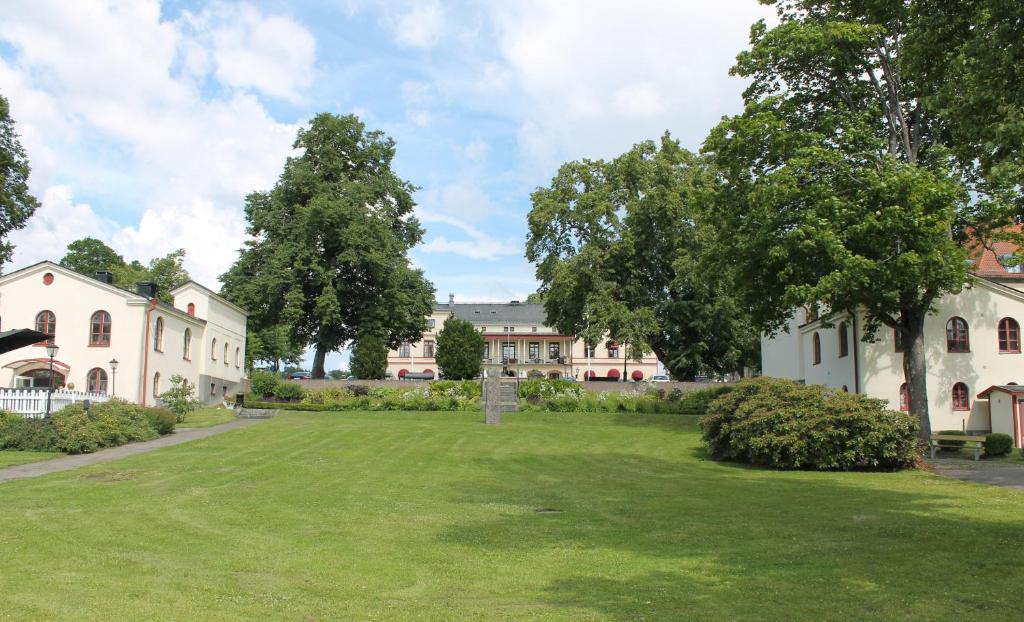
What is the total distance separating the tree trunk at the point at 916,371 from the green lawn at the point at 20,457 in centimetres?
2489

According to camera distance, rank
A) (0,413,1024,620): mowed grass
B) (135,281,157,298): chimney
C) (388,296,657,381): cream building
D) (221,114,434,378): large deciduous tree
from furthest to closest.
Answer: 1. (388,296,657,381): cream building
2. (221,114,434,378): large deciduous tree
3. (135,281,157,298): chimney
4. (0,413,1024,620): mowed grass

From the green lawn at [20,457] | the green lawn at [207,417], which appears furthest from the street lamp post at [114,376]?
the green lawn at [20,457]

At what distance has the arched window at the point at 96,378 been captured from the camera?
121 ft

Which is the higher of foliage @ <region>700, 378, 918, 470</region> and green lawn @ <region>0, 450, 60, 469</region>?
foliage @ <region>700, 378, 918, 470</region>

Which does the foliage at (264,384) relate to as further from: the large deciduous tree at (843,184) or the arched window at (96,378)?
the large deciduous tree at (843,184)

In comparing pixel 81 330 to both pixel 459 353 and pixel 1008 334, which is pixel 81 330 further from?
pixel 1008 334

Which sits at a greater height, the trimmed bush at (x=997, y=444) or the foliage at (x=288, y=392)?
the foliage at (x=288, y=392)

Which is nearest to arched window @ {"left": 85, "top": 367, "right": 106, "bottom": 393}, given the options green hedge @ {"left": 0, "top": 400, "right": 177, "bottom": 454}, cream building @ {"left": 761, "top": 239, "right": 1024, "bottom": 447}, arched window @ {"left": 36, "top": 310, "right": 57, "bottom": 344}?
arched window @ {"left": 36, "top": 310, "right": 57, "bottom": 344}

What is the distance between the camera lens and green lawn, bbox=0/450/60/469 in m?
19.7

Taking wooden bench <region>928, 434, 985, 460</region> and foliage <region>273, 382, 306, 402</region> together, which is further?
foliage <region>273, 382, 306, 402</region>

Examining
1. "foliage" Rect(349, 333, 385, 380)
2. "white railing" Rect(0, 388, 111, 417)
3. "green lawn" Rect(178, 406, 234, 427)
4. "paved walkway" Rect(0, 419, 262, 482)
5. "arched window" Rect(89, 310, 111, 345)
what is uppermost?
"arched window" Rect(89, 310, 111, 345)

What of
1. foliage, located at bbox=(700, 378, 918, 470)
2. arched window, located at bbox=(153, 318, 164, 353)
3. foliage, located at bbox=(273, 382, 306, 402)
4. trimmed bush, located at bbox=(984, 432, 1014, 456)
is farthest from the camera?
foliage, located at bbox=(273, 382, 306, 402)

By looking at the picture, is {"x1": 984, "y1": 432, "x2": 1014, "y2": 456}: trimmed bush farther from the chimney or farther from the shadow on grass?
the chimney

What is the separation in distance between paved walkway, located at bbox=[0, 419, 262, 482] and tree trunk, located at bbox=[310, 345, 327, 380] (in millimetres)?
21966
